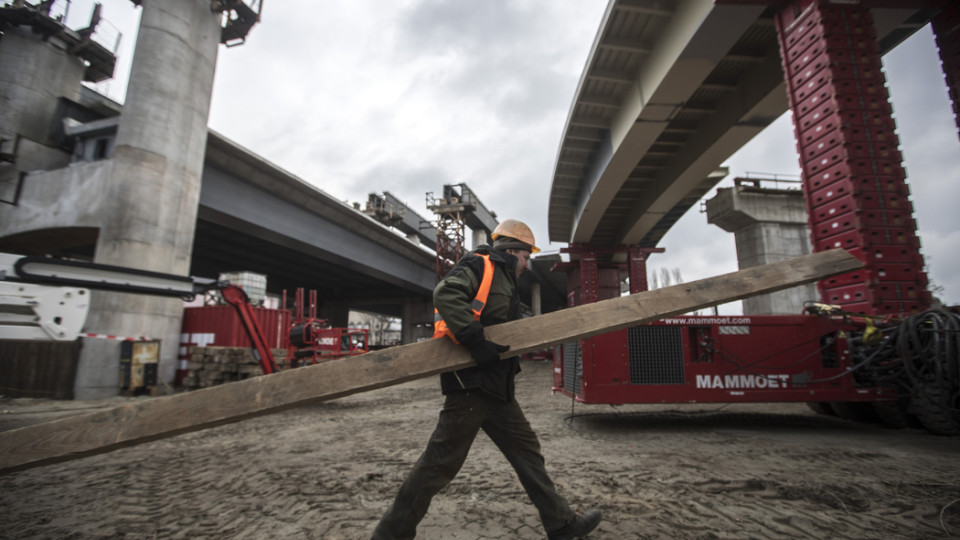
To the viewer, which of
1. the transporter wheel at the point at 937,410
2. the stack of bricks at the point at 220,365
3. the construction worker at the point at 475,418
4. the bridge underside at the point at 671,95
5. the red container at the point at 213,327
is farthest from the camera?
the red container at the point at 213,327

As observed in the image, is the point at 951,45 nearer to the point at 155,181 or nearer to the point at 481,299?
the point at 481,299

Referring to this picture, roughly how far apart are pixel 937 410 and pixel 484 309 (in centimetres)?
645

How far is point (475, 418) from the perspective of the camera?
8.16 ft

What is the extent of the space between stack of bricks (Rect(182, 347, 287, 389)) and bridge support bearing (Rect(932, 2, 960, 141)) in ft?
54.1

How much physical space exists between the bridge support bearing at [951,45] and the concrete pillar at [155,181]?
18989 mm

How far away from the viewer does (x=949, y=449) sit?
484cm

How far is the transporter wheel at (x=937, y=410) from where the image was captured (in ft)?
17.3

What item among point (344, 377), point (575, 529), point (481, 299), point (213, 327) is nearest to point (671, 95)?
point (481, 299)

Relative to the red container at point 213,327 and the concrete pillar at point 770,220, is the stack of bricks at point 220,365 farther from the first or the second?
the concrete pillar at point 770,220

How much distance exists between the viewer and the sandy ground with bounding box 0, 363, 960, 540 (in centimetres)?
300

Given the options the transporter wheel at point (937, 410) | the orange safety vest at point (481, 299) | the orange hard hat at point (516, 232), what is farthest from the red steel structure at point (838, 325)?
the orange safety vest at point (481, 299)

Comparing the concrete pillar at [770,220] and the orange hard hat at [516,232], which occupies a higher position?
the concrete pillar at [770,220]

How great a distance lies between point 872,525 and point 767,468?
4.46 feet

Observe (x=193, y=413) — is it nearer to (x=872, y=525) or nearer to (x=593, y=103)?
(x=872, y=525)
